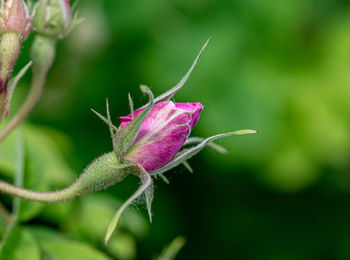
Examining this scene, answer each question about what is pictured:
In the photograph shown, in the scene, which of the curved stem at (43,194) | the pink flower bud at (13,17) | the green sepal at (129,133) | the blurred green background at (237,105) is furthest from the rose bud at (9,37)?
the blurred green background at (237,105)

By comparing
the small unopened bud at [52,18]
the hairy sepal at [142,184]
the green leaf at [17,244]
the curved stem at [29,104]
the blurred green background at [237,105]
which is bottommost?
the blurred green background at [237,105]

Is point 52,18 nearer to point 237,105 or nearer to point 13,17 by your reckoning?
point 13,17

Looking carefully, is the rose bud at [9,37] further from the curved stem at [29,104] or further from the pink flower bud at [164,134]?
the pink flower bud at [164,134]

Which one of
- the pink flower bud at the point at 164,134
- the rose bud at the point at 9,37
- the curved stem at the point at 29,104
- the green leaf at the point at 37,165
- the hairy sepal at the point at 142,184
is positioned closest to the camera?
the hairy sepal at the point at 142,184

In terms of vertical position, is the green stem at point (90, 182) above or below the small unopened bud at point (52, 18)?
below

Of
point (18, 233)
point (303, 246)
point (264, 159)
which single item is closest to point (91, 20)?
point (264, 159)

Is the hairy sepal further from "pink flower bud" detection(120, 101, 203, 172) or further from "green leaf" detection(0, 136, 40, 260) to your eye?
"green leaf" detection(0, 136, 40, 260)

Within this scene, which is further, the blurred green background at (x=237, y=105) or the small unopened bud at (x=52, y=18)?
the blurred green background at (x=237, y=105)
